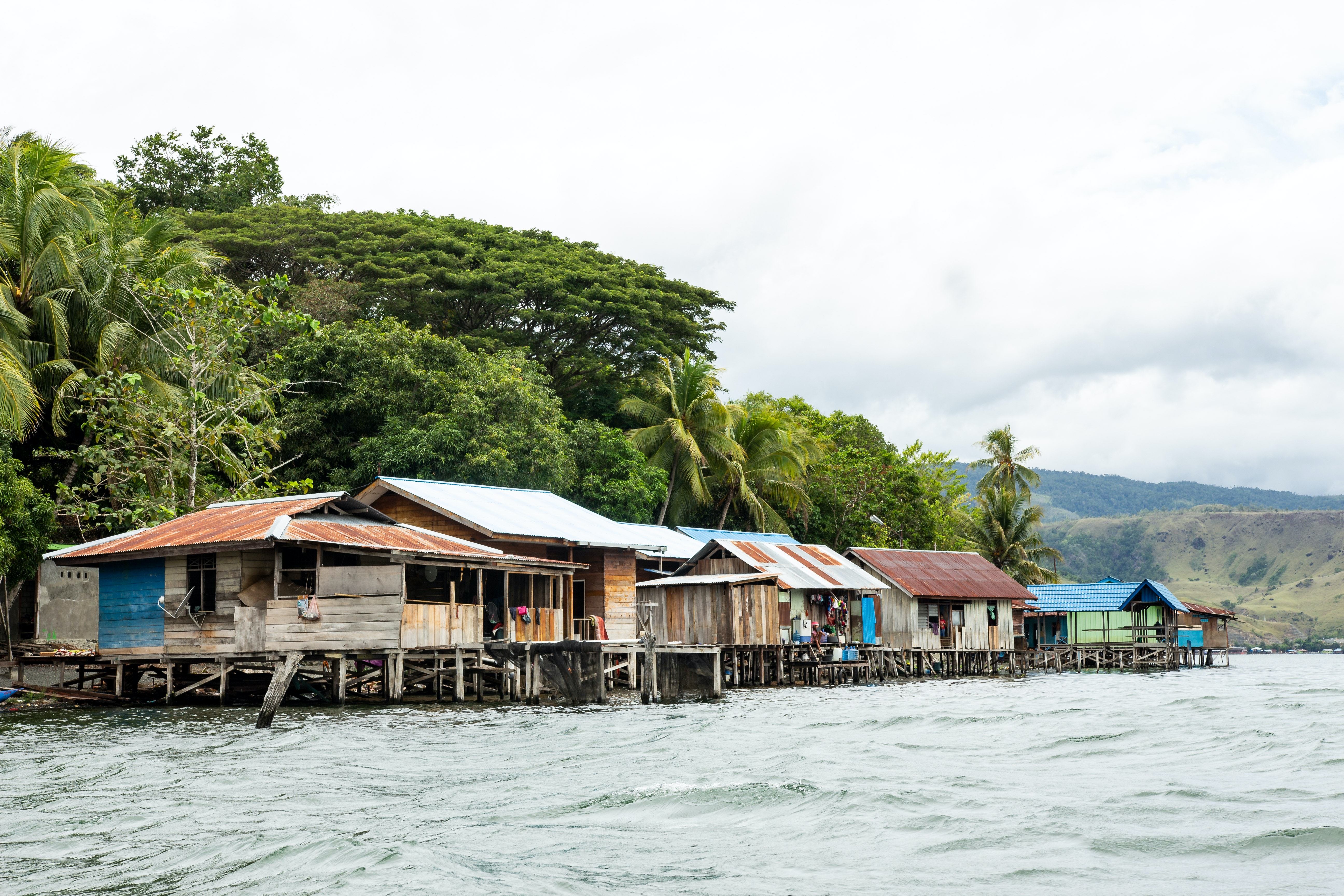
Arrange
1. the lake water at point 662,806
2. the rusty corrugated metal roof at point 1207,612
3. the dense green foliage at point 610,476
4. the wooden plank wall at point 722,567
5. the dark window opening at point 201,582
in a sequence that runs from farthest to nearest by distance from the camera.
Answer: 1. the rusty corrugated metal roof at point 1207,612
2. the dense green foliage at point 610,476
3. the wooden plank wall at point 722,567
4. the dark window opening at point 201,582
5. the lake water at point 662,806

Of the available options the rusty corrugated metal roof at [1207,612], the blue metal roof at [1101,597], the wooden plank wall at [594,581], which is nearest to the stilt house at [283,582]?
the wooden plank wall at [594,581]

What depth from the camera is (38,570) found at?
1090 inches

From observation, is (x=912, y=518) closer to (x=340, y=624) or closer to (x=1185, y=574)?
(x=340, y=624)

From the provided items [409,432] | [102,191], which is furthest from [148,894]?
[102,191]

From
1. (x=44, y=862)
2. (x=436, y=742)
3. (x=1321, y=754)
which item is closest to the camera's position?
(x=44, y=862)

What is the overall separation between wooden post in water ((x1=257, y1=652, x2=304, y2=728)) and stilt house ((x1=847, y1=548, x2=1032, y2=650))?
941 inches

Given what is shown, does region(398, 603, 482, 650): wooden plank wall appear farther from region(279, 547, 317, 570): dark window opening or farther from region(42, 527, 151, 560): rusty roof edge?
region(42, 527, 151, 560): rusty roof edge

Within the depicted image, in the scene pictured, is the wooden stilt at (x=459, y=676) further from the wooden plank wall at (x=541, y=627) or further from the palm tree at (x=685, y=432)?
the palm tree at (x=685, y=432)

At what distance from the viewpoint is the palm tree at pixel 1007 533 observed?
5741cm

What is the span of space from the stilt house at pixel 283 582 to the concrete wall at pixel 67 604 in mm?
2770

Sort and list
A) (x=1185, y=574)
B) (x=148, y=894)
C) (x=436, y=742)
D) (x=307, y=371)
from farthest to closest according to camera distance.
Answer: (x=1185, y=574)
(x=307, y=371)
(x=436, y=742)
(x=148, y=894)

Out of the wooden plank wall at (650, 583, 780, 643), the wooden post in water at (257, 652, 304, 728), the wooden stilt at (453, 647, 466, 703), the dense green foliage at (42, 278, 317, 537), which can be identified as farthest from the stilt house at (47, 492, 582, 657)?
the wooden plank wall at (650, 583, 780, 643)

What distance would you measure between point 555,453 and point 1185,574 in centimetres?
14951

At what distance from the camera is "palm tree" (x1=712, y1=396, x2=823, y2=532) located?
4525 centimetres
